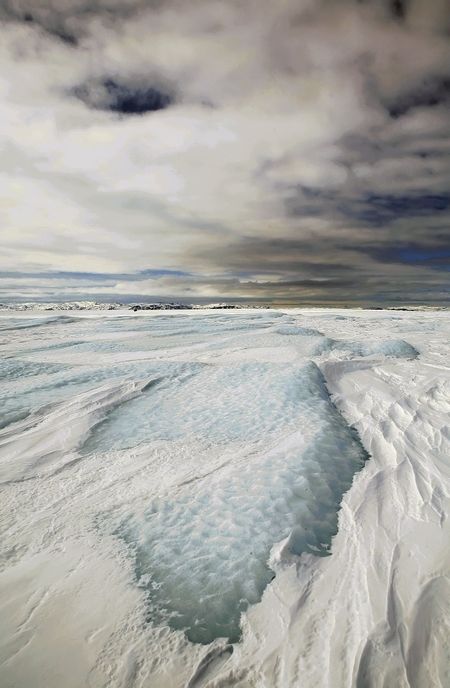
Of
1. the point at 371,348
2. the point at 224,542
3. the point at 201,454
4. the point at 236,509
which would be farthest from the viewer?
the point at 371,348

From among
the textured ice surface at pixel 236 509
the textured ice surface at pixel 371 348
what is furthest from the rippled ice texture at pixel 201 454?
the textured ice surface at pixel 371 348

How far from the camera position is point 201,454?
14.0 ft

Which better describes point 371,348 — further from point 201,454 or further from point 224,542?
point 224,542

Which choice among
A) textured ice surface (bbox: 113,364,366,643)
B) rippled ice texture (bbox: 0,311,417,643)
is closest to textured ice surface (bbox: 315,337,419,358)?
rippled ice texture (bbox: 0,311,417,643)

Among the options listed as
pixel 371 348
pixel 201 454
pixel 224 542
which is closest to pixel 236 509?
pixel 224 542

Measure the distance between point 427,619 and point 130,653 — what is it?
1843 millimetres

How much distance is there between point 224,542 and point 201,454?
1468mm

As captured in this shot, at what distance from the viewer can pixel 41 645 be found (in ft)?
6.77

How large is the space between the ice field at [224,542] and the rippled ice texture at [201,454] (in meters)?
0.02

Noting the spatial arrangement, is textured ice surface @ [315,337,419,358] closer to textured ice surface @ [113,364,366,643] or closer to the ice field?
the ice field

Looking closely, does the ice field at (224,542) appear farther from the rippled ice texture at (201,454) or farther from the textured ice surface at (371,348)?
the textured ice surface at (371,348)

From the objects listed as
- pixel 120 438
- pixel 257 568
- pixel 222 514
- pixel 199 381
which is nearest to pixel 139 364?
pixel 199 381

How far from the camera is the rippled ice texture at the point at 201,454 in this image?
2561 mm

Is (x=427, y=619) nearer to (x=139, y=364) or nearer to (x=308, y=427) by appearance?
(x=308, y=427)
